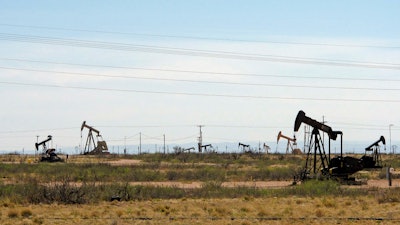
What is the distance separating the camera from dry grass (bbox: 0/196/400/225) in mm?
22938

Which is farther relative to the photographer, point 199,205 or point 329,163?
point 329,163

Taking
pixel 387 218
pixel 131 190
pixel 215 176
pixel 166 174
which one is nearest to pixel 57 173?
pixel 166 174

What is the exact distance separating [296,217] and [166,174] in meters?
22.2

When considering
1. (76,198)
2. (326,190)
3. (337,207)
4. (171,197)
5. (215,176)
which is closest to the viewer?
(337,207)

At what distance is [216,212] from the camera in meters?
24.9

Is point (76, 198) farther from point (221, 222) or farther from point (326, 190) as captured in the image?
point (326, 190)

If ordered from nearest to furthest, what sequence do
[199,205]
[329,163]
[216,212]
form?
[216,212]
[199,205]
[329,163]

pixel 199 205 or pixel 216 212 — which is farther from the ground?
pixel 199 205

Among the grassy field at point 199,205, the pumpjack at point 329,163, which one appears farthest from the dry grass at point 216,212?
the pumpjack at point 329,163

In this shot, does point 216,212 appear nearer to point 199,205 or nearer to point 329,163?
point 199,205

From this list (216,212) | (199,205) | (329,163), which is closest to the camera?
(216,212)

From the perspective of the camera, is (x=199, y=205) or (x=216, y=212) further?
(x=199, y=205)

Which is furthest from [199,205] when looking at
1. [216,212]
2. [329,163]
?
[329,163]

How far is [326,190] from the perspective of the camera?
3269 cm
